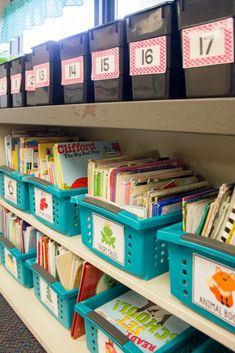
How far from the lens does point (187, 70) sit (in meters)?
0.57

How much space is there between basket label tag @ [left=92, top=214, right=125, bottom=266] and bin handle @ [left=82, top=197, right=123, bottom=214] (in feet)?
0.14

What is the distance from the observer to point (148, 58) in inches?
25.6

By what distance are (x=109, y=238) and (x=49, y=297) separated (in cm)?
56

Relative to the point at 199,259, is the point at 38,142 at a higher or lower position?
higher

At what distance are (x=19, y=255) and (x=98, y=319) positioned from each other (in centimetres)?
64

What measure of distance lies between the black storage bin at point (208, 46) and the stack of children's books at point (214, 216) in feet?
Result: 0.74

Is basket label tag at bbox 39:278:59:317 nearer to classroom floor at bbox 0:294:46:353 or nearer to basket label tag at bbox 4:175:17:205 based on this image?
classroom floor at bbox 0:294:46:353

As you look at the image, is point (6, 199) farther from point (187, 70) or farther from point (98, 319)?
point (187, 70)

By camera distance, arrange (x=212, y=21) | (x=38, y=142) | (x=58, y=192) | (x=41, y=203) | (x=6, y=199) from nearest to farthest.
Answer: (x=212, y=21) < (x=58, y=192) < (x=41, y=203) < (x=38, y=142) < (x=6, y=199)

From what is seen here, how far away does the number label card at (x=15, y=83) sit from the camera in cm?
121

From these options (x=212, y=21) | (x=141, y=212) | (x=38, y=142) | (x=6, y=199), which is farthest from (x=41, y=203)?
(x=212, y=21)

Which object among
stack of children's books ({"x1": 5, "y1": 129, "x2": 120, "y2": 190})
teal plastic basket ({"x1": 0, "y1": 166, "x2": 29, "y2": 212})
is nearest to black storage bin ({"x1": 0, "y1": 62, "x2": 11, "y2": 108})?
stack of children's books ({"x1": 5, "y1": 129, "x2": 120, "y2": 190})

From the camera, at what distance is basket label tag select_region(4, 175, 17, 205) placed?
1.39 meters

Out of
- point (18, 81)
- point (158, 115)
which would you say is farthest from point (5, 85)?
point (158, 115)
